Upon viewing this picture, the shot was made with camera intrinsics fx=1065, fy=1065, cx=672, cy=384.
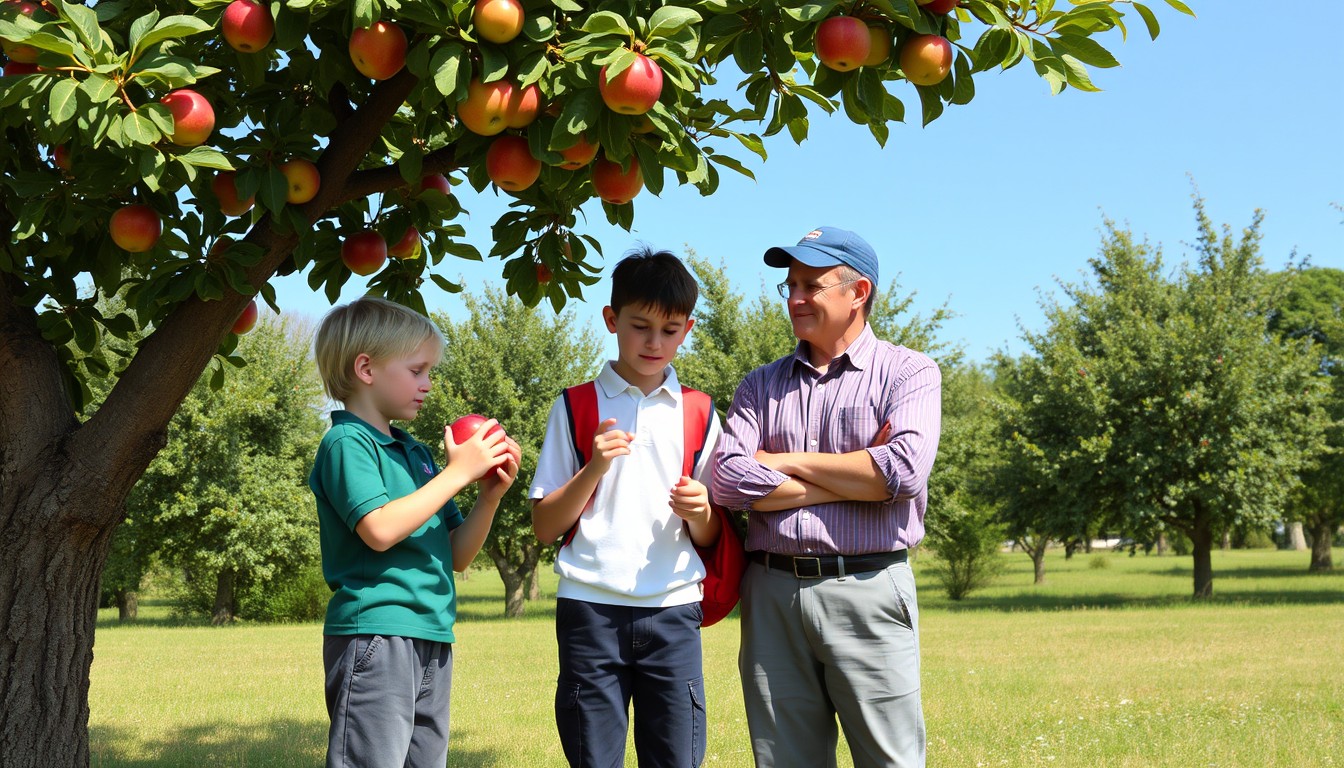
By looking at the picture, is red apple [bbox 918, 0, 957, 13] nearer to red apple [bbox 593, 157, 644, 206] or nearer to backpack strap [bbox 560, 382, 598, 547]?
red apple [bbox 593, 157, 644, 206]

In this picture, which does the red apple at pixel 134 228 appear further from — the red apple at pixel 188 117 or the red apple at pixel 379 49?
the red apple at pixel 379 49

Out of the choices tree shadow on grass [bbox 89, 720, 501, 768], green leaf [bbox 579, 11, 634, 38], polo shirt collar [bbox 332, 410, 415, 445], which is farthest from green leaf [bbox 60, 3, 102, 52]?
tree shadow on grass [bbox 89, 720, 501, 768]

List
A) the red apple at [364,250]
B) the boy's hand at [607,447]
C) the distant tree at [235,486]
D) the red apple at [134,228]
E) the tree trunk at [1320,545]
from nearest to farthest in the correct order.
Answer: the boy's hand at [607,447], the red apple at [134,228], the red apple at [364,250], the distant tree at [235,486], the tree trunk at [1320,545]

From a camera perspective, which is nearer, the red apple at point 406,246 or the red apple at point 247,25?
the red apple at point 247,25

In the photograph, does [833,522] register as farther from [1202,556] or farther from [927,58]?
[1202,556]

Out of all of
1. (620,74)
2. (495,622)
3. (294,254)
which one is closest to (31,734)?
(294,254)

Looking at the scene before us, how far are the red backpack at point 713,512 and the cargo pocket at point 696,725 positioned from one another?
0.64 ft

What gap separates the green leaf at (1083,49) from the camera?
8.75 feet

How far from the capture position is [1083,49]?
2.68m

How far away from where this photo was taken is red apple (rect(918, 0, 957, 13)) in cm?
271

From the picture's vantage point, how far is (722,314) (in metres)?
26.4

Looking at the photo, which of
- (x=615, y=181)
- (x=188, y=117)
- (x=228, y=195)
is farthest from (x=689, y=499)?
(x=228, y=195)

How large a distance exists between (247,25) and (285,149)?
687 millimetres

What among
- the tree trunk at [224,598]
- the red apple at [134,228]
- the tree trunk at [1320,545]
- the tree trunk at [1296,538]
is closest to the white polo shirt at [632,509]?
the red apple at [134,228]
